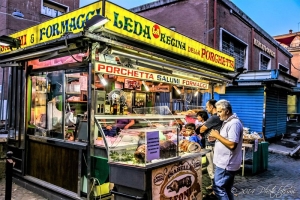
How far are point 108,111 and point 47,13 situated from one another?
13529 mm

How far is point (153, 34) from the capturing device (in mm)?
5844

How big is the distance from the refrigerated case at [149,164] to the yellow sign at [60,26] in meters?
1.87

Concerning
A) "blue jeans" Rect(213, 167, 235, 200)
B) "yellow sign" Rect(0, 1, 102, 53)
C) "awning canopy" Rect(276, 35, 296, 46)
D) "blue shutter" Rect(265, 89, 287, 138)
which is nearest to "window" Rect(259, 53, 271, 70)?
"blue shutter" Rect(265, 89, 287, 138)

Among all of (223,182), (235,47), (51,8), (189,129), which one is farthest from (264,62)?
(223,182)

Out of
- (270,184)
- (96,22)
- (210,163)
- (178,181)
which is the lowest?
(270,184)

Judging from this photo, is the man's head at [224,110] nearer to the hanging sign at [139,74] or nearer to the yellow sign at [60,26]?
the hanging sign at [139,74]

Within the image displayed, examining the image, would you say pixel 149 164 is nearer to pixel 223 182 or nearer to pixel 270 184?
pixel 223 182

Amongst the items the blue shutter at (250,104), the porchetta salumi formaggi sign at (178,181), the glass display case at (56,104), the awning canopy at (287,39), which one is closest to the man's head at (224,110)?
the porchetta salumi formaggi sign at (178,181)

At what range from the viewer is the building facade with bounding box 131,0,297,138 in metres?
13.1

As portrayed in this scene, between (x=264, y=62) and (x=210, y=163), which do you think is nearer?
(x=210, y=163)

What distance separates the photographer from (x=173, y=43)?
651 centimetres

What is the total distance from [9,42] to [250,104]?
11.5 metres

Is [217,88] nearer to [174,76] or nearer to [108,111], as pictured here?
[174,76]

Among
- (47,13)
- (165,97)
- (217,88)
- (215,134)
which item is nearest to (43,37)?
(215,134)
